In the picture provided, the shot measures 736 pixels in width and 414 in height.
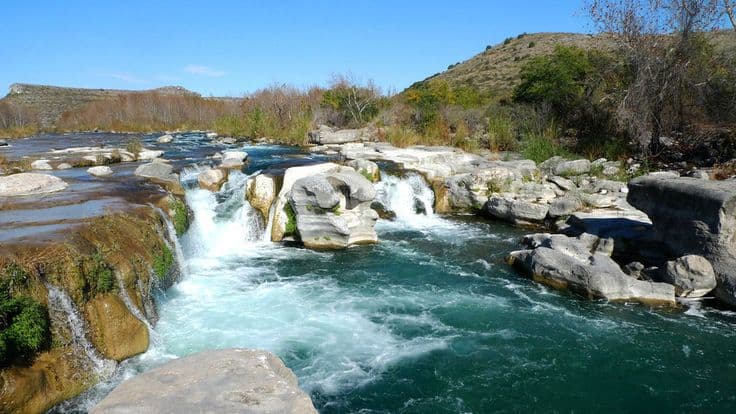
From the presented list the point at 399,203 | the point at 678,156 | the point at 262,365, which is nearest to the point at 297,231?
the point at 399,203

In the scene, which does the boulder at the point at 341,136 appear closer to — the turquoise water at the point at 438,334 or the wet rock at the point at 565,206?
the wet rock at the point at 565,206

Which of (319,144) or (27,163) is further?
(319,144)

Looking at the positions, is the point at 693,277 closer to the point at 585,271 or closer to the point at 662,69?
the point at 585,271

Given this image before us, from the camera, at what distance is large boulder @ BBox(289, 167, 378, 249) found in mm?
10602

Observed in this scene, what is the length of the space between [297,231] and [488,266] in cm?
437

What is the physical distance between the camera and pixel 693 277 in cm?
777

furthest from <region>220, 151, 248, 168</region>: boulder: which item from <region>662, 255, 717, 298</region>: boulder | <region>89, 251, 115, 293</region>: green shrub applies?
<region>662, 255, 717, 298</region>: boulder

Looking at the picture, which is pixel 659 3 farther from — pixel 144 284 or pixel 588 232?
pixel 144 284

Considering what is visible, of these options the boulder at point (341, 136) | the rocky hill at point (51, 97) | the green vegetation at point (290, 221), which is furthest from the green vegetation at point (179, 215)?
the rocky hill at point (51, 97)

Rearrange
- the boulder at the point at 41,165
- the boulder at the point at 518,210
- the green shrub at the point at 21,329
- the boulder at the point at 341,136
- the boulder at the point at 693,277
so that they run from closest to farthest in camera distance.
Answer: the green shrub at the point at 21,329, the boulder at the point at 693,277, the boulder at the point at 518,210, the boulder at the point at 41,165, the boulder at the point at 341,136

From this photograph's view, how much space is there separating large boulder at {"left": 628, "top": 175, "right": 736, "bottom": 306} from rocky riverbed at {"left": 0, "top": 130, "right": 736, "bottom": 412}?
30mm

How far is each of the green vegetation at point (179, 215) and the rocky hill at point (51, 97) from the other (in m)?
35.3

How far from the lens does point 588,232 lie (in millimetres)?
10266

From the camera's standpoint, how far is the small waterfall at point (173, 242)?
8898 mm
